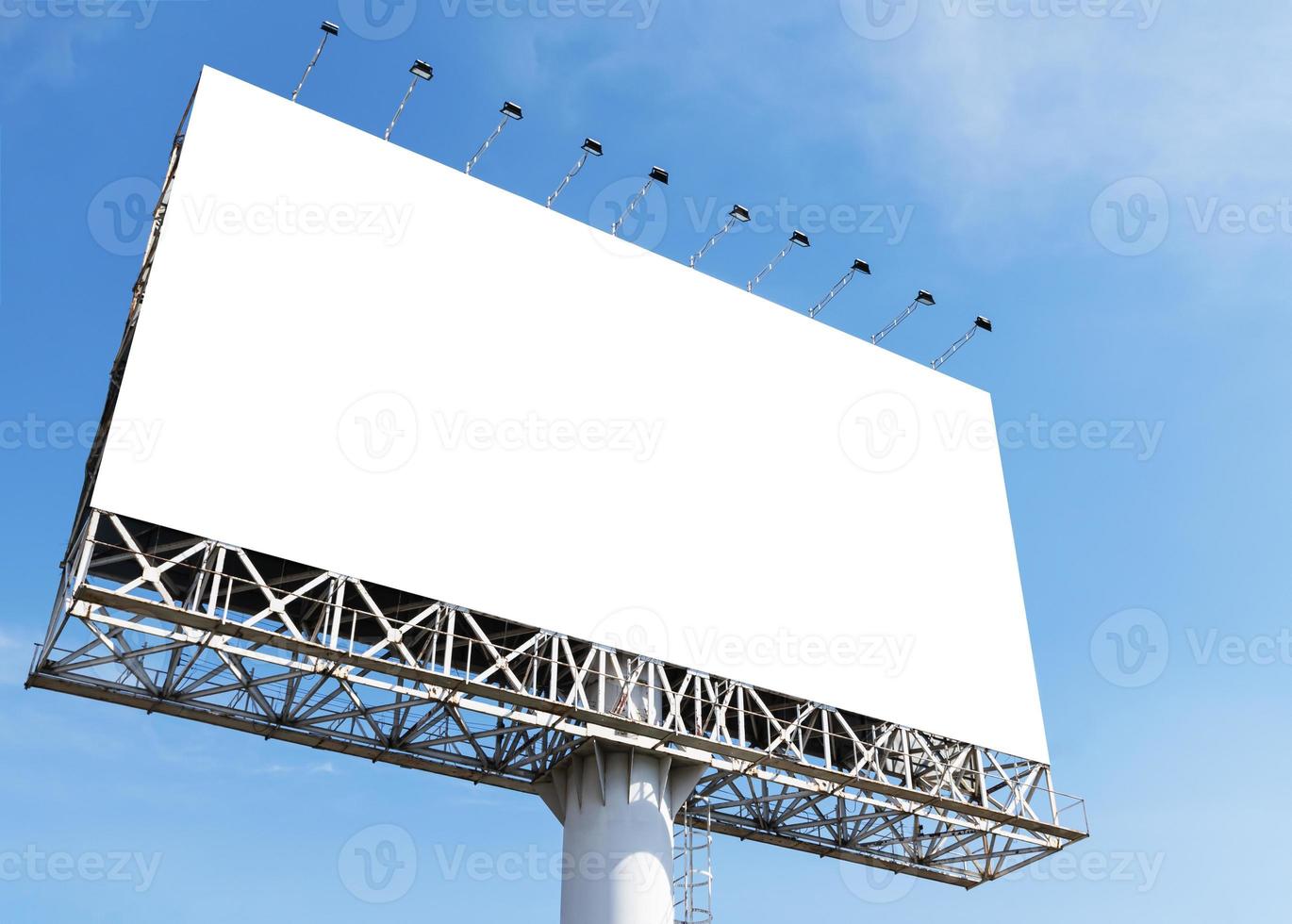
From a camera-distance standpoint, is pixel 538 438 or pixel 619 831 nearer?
Result: pixel 619 831

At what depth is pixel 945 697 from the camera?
29.2 meters

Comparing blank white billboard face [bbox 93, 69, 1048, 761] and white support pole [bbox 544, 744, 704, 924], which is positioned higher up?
blank white billboard face [bbox 93, 69, 1048, 761]

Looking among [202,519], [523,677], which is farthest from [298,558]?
[523,677]

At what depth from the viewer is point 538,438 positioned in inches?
1029

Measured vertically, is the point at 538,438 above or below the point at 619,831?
above

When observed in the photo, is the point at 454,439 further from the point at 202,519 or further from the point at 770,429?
the point at 770,429

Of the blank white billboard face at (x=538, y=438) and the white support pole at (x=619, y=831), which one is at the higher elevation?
the blank white billboard face at (x=538, y=438)

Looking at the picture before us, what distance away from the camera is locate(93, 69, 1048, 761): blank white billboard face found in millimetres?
23141

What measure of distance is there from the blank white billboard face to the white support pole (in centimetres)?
230

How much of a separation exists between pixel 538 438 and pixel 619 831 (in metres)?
7.81

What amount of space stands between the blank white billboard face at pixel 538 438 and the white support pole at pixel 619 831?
90.5 inches

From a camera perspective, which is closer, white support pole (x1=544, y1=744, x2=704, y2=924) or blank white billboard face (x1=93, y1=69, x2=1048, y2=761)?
blank white billboard face (x1=93, y1=69, x2=1048, y2=761)

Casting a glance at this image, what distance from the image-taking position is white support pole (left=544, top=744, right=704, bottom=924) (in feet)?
76.6

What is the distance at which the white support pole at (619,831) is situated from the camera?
76.6ft
